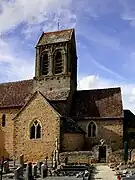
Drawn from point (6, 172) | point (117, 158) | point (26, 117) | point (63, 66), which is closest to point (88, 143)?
point (117, 158)

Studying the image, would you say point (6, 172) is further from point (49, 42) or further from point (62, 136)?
point (49, 42)

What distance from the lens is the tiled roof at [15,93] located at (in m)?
43.8

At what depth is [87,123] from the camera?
40.7 m

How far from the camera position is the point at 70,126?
1513 inches

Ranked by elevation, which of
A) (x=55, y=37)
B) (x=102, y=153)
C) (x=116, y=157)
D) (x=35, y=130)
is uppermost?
(x=55, y=37)

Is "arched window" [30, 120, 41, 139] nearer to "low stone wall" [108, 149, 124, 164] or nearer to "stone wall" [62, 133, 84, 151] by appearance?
"stone wall" [62, 133, 84, 151]

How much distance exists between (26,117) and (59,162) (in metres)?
7.22

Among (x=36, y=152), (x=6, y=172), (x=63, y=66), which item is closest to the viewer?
(x=6, y=172)

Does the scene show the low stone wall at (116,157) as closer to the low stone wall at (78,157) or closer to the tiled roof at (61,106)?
the low stone wall at (78,157)

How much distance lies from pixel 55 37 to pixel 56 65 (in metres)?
4.16

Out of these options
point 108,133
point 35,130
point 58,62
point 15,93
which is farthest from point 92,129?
point 15,93

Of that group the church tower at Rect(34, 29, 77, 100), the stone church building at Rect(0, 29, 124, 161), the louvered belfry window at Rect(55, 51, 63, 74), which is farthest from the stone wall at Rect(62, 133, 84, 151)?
the louvered belfry window at Rect(55, 51, 63, 74)

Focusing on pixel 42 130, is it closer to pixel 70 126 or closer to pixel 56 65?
pixel 70 126

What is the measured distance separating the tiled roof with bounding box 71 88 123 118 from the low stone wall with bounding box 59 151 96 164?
634 cm
